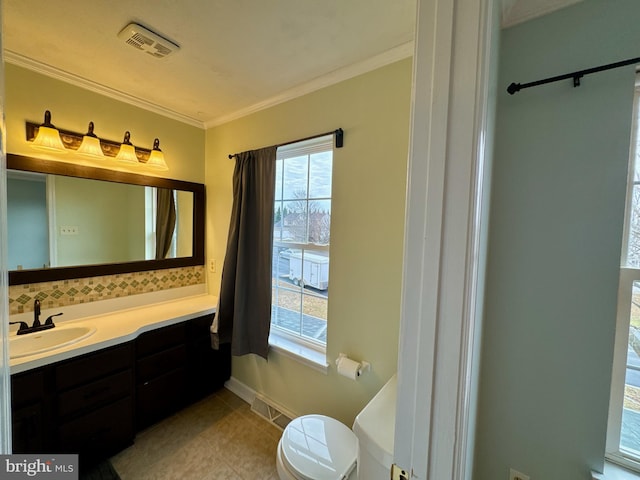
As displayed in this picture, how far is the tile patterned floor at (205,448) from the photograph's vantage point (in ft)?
5.05

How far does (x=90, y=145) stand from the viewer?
1.72m

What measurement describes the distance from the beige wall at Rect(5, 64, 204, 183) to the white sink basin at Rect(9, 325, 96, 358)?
1124mm

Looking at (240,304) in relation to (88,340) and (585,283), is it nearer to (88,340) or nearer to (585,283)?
(88,340)

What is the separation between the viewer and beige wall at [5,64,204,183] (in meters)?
1.52

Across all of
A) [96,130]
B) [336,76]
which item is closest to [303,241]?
[336,76]

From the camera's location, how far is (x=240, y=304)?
1.98m

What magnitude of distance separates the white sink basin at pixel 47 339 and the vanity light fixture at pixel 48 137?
115 centimetres

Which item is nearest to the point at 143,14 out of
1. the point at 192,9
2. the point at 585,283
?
the point at 192,9

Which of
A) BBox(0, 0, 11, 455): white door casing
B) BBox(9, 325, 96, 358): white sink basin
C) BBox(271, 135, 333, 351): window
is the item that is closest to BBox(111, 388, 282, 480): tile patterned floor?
BBox(271, 135, 333, 351): window

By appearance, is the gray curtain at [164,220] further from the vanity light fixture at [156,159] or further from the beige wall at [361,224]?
the beige wall at [361,224]

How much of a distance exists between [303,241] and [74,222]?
64.6 inches

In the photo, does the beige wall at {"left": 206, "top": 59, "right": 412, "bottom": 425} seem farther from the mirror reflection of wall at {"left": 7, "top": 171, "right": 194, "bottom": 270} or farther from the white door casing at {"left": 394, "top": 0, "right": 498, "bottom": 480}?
the mirror reflection of wall at {"left": 7, "top": 171, "right": 194, "bottom": 270}

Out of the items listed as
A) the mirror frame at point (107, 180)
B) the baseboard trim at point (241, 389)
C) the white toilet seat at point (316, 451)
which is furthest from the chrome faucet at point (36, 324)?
the white toilet seat at point (316, 451)

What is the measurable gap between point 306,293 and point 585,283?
1496 millimetres
